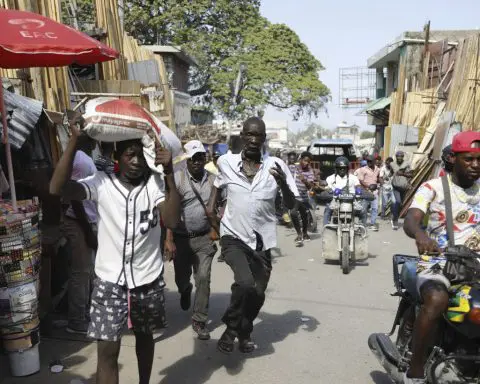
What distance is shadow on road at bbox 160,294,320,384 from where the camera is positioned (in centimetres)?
435

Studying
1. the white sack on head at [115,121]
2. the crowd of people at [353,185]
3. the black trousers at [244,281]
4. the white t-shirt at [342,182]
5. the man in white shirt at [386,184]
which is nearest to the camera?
the white sack on head at [115,121]

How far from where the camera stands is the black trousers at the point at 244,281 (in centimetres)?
444

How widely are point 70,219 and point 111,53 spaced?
162 centimetres

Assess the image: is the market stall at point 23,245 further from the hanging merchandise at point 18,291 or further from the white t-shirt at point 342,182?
the white t-shirt at point 342,182

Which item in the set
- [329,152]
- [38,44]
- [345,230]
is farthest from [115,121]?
[329,152]

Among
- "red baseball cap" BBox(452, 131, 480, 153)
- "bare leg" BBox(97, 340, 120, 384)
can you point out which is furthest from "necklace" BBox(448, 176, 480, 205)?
"bare leg" BBox(97, 340, 120, 384)

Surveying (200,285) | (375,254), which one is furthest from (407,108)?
(200,285)

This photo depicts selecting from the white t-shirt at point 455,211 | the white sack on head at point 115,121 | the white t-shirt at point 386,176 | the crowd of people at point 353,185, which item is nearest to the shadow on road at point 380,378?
the white t-shirt at point 455,211

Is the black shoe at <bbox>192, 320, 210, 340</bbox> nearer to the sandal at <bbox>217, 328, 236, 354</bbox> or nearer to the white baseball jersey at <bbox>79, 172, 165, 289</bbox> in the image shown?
the sandal at <bbox>217, 328, 236, 354</bbox>

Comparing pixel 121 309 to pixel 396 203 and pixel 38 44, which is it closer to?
pixel 38 44

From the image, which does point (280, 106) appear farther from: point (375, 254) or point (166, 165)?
point (166, 165)

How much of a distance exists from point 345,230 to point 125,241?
18.5 feet

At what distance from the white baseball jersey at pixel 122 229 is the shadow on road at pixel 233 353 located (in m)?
1.38

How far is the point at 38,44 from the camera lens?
3859 millimetres
